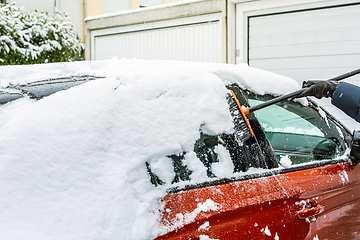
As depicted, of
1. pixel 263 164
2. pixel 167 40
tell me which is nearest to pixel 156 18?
pixel 167 40

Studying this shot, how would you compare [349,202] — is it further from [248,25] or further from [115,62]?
[248,25]

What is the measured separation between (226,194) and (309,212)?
526mm

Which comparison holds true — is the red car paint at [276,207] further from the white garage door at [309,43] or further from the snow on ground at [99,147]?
the white garage door at [309,43]

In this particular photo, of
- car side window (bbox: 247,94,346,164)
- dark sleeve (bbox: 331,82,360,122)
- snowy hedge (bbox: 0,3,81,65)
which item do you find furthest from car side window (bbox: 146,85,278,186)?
snowy hedge (bbox: 0,3,81,65)

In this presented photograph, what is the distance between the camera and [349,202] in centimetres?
214

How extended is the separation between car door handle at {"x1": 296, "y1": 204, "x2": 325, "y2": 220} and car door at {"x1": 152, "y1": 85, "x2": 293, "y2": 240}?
0.09m

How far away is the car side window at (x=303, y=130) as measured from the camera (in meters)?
2.36

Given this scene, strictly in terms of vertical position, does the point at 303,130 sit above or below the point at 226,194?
above

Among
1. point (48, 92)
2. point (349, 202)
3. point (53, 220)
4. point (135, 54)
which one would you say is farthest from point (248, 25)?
point (53, 220)

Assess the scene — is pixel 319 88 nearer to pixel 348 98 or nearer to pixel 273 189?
pixel 348 98

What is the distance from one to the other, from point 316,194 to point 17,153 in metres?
1.43

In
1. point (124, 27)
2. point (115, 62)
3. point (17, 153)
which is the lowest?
point (17, 153)

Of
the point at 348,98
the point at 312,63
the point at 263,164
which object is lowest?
the point at 263,164

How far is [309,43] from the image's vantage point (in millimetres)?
6316
